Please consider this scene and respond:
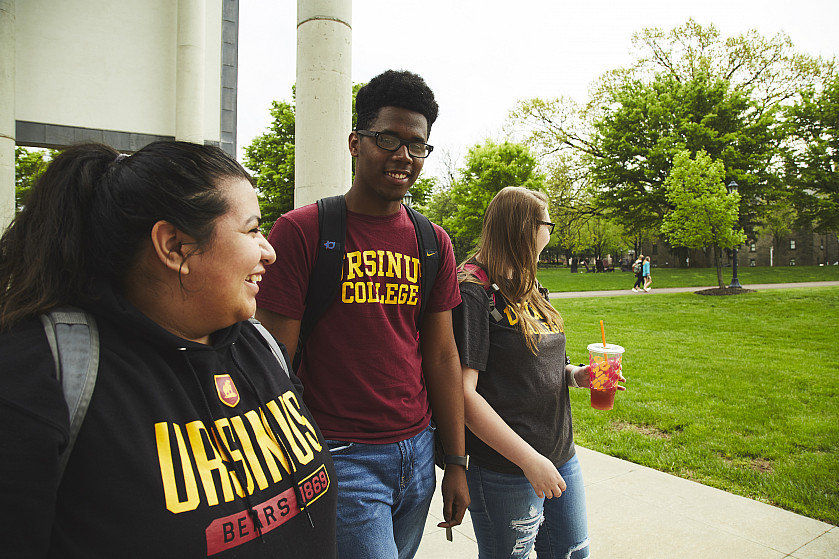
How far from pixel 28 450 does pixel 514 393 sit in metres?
1.75

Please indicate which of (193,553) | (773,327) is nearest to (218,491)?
(193,553)

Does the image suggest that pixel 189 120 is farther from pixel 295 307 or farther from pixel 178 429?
pixel 178 429

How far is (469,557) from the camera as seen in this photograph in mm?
3506

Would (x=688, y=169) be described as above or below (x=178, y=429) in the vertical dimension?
above

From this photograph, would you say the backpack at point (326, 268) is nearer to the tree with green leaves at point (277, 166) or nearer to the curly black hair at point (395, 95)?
the curly black hair at point (395, 95)

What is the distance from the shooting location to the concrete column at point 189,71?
33.9 feet

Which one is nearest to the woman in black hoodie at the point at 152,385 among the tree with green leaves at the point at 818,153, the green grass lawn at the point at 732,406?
the green grass lawn at the point at 732,406

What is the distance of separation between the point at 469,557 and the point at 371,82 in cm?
296

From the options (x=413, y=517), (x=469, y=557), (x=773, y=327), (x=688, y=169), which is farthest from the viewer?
(x=688, y=169)

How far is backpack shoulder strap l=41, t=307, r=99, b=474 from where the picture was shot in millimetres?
952

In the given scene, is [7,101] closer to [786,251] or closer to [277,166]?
[277,166]

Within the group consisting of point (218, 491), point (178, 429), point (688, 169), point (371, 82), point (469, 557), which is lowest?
point (469, 557)

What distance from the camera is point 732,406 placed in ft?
23.8

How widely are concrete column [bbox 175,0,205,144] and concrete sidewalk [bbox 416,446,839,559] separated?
888 centimetres
